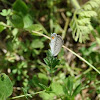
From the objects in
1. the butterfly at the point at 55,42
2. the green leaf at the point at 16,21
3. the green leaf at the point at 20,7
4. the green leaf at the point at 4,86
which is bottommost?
the green leaf at the point at 4,86

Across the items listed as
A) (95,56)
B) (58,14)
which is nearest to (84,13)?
(95,56)

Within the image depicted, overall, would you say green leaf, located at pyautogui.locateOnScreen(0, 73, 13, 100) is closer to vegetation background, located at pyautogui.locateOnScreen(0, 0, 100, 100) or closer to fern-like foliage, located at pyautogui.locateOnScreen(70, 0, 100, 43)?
vegetation background, located at pyautogui.locateOnScreen(0, 0, 100, 100)

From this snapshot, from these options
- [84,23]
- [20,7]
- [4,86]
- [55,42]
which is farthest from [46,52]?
[20,7]

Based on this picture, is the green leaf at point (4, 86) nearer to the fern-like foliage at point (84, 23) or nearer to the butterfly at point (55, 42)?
the butterfly at point (55, 42)

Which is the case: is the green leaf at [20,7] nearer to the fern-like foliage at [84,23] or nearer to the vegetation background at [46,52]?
the vegetation background at [46,52]

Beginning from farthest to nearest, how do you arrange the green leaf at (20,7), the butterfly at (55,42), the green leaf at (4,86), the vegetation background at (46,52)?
the green leaf at (20,7) → the vegetation background at (46,52) → the green leaf at (4,86) → the butterfly at (55,42)

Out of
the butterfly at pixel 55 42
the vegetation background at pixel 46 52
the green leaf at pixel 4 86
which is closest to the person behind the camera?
the butterfly at pixel 55 42

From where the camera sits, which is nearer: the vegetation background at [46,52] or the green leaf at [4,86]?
the green leaf at [4,86]

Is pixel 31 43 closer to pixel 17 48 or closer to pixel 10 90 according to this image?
pixel 17 48

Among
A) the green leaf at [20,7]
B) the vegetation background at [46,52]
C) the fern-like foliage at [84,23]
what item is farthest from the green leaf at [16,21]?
the fern-like foliage at [84,23]

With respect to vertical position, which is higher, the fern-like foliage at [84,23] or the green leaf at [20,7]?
the green leaf at [20,7]
